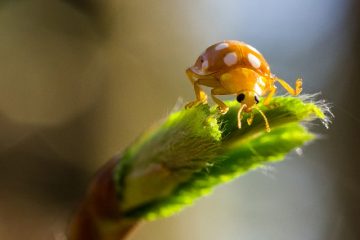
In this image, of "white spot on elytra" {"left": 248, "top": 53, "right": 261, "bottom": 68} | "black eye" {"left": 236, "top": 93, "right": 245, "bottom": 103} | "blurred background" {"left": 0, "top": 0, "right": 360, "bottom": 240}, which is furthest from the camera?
"blurred background" {"left": 0, "top": 0, "right": 360, "bottom": 240}

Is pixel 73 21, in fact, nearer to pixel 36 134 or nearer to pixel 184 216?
pixel 36 134

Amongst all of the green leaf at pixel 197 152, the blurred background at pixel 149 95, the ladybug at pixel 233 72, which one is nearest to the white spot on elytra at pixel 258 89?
the ladybug at pixel 233 72

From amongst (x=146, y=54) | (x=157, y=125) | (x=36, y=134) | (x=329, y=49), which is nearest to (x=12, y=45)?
(x=36, y=134)

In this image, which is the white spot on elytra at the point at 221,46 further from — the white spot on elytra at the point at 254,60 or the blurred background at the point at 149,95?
the blurred background at the point at 149,95

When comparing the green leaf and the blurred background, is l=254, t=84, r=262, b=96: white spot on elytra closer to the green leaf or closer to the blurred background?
the green leaf

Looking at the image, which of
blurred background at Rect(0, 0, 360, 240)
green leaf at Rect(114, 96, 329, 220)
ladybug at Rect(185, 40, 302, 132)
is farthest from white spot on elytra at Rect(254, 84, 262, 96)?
blurred background at Rect(0, 0, 360, 240)
